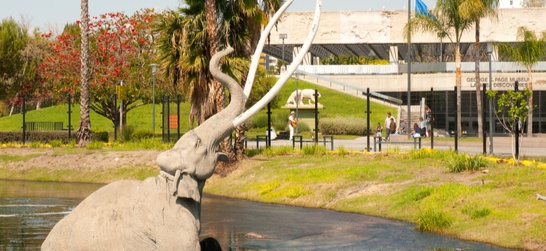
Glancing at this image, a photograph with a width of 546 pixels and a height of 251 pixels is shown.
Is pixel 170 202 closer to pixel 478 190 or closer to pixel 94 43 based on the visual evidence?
pixel 478 190

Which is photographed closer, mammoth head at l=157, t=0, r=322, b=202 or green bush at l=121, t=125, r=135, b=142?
mammoth head at l=157, t=0, r=322, b=202

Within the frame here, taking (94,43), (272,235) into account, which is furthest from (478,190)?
(94,43)

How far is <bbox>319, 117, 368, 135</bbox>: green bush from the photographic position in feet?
169

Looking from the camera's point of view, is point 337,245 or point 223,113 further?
point 337,245

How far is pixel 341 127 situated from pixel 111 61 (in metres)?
12.8

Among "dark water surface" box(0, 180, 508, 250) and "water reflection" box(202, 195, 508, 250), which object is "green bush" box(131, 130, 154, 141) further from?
"water reflection" box(202, 195, 508, 250)

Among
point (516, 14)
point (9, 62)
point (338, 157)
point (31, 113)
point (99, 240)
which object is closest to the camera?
point (99, 240)

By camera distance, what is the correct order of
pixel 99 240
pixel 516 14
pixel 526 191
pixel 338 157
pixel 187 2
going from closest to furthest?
pixel 99 240 < pixel 526 191 < pixel 338 157 < pixel 187 2 < pixel 516 14

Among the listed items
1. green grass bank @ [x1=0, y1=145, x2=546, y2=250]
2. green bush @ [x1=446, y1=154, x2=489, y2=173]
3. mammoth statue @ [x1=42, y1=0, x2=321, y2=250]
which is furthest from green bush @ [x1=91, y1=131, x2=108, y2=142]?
mammoth statue @ [x1=42, y1=0, x2=321, y2=250]

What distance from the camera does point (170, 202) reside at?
8.70m

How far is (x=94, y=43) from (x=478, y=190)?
35641 mm

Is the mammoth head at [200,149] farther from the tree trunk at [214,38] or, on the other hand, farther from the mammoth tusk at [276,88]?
the tree trunk at [214,38]

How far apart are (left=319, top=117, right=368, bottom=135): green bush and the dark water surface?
29.0 meters

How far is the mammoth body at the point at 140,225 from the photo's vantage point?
8680 millimetres
